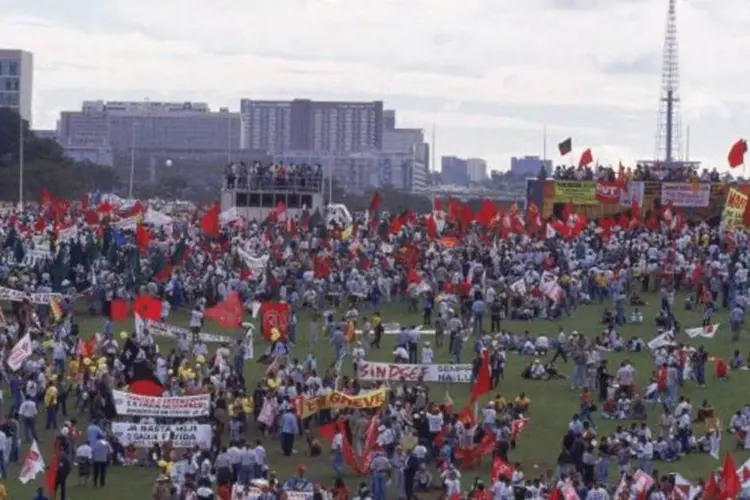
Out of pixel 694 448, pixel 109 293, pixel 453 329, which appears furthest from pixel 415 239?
pixel 694 448

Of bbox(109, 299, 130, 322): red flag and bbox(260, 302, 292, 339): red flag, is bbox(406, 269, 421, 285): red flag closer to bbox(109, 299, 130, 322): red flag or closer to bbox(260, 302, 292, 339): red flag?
bbox(260, 302, 292, 339): red flag

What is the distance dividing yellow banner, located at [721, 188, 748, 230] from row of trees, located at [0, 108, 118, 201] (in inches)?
2457

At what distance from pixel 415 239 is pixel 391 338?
52.4ft

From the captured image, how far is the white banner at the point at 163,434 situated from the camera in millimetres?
32594

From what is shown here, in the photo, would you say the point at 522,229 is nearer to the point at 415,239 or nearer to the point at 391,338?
the point at 415,239

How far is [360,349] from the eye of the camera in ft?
136

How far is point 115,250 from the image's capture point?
5588 centimetres

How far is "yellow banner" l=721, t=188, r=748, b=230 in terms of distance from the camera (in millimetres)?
59500

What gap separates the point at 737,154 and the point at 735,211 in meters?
9.04

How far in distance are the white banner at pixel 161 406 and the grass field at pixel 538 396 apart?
1164mm

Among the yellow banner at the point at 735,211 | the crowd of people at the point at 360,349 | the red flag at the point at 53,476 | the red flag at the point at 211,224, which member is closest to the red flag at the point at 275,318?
the crowd of people at the point at 360,349

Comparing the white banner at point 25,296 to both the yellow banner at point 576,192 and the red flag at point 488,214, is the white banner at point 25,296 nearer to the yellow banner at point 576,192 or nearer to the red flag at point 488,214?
the red flag at point 488,214

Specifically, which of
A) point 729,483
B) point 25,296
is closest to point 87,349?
point 25,296

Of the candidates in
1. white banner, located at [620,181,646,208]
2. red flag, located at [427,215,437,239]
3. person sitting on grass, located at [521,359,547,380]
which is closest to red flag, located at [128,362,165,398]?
person sitting on grass, located at [521,359,547,380]
